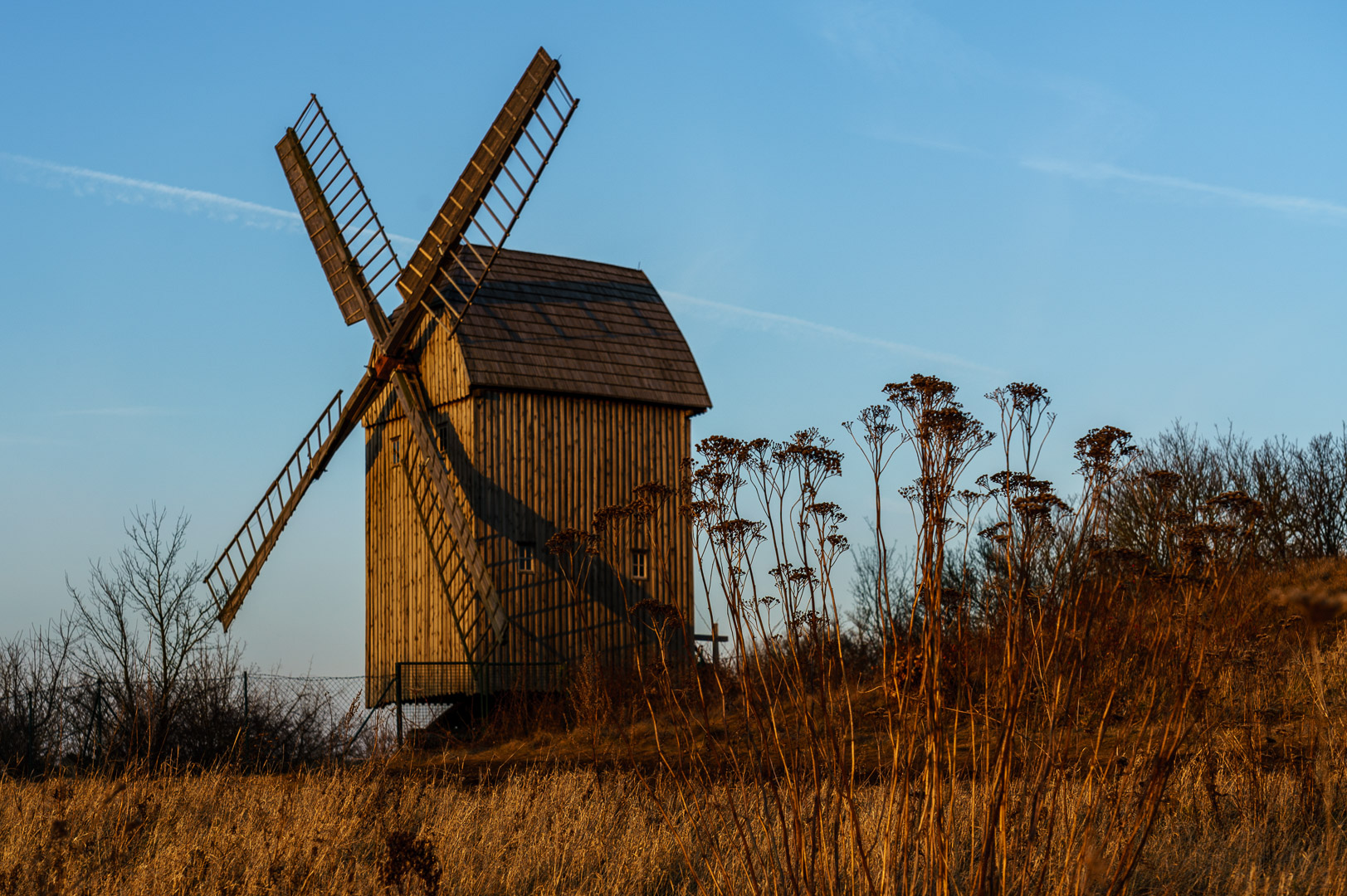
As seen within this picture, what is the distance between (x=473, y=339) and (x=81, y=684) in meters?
7.86

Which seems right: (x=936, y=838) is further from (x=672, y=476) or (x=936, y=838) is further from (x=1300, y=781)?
(x=672, y=476)

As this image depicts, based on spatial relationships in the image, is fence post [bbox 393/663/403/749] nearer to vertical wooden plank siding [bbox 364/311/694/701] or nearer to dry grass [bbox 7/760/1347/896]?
vertical wooden plank siding [bbox 364/311/694/701]

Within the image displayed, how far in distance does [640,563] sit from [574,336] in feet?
14.0

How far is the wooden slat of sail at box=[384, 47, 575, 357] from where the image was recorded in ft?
62.6

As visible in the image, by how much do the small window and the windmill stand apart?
3cm

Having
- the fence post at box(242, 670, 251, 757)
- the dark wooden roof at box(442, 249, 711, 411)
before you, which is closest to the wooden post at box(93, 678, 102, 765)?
the fence post at box(242, 670, 251, 757)

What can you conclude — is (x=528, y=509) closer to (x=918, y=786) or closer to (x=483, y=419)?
(x=483, y=419)

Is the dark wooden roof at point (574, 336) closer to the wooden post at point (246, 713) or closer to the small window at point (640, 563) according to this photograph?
the small window at point (640, 563)

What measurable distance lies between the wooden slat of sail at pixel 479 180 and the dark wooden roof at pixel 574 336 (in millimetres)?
946

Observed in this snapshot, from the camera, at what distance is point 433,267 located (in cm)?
1953

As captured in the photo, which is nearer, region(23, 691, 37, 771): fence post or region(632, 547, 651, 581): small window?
region(23, 691, 37, 771): fence post

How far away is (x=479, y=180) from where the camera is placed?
19.2 metres

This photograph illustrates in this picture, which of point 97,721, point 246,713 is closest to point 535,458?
point 246,713

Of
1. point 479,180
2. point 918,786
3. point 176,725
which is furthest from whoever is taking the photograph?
point 479,180
